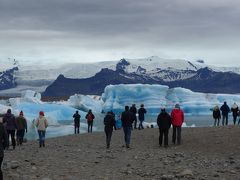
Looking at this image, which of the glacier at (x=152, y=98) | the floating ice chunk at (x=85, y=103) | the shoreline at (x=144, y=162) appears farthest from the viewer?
the floating ice chunk at (x=85, y=103)

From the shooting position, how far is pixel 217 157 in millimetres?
16234

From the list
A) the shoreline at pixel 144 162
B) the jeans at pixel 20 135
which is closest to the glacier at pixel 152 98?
the jeans at pixel 20 135

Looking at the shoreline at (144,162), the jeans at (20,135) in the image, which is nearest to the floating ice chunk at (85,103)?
the jeans at (20,135)

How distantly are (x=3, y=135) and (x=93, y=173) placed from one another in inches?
97.8

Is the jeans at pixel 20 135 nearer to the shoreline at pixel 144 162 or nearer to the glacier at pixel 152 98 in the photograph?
the shoreline at pixel 144 162

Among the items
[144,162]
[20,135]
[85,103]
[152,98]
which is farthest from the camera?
[85,103]

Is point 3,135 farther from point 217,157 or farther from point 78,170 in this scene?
point 217,157

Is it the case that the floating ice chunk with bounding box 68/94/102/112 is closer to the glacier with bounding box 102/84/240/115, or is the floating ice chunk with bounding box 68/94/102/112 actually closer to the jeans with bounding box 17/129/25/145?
the glacier with bounding box 102/84/240/115

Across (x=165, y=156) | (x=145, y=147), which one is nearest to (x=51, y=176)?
(x=165, y=156)

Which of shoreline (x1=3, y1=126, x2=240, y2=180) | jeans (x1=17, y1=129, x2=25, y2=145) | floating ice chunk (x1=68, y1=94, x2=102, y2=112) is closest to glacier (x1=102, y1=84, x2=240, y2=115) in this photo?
floating ice chunk (x1=68, y1=94, x2=102, y2=112)

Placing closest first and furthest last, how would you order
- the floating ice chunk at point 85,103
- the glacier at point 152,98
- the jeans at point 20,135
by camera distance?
the jeans at point 20,135
the glacier at point 152,98
the floating ice chunk at point 85,103

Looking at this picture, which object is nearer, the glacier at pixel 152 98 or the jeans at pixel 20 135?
the jeans at pixel 20 135

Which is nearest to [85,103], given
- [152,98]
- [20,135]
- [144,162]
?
[152,98]

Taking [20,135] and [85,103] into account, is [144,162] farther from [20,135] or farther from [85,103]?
[85,103]
